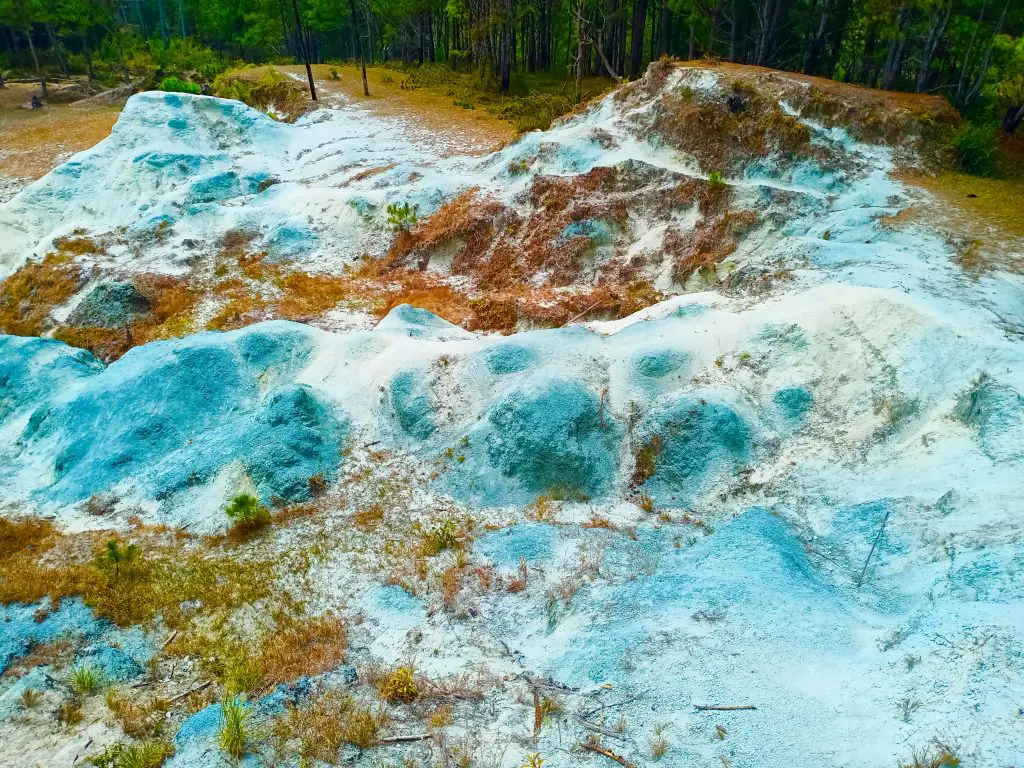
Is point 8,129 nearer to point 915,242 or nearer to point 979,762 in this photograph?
point 915,242

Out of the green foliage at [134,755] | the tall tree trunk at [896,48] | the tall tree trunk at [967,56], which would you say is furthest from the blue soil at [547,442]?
the tall tree trunk at [896,48]

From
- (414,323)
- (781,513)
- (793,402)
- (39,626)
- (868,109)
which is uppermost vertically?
(868,109)

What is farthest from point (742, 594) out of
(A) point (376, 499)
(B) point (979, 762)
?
(A) point (376, 499)

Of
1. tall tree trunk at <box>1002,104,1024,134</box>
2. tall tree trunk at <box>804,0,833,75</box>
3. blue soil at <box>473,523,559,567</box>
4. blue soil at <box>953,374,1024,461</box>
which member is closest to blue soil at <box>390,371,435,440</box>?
blue soil at <box>473,523,559,567</box>

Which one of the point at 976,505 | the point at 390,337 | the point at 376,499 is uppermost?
the point at 976,505

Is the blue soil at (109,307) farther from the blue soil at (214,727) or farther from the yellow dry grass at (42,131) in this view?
the yellow dry grass at (42,131)

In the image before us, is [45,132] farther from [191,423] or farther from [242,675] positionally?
[242,675]

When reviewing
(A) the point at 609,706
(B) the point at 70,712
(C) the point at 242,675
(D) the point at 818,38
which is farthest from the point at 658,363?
(D) the point at 818,38
